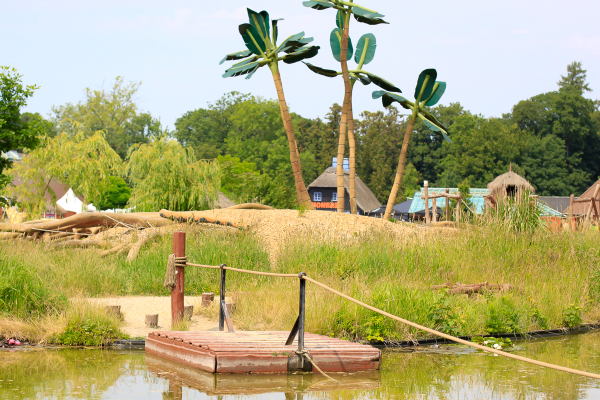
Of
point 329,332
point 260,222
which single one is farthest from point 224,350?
point 260,222

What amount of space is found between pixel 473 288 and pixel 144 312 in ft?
15.7

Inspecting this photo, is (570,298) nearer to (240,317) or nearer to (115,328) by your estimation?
(240,317)

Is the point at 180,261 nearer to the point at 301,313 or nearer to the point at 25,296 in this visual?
the point at 25,296

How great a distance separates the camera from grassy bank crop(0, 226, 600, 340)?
7656mm

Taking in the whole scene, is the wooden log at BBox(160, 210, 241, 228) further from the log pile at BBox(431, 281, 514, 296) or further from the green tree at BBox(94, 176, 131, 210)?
the green tree at BBox(94, 176, 131, 210)

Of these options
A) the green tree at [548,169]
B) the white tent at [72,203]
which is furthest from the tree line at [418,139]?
the white tent at [72,203]

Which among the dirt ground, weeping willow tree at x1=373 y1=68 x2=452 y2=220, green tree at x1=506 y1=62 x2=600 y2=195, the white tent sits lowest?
the dirt ground

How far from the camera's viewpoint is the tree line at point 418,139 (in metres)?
63.7

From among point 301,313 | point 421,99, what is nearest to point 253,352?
point 301,313

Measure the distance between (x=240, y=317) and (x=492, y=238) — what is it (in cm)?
531

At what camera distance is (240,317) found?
26.4ft

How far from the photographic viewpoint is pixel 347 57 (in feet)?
65.4

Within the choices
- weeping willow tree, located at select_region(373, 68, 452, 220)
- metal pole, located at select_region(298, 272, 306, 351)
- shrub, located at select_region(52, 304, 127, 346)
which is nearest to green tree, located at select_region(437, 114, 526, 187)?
weeping willow tree, located at select_region(373, 68, 452, 220)

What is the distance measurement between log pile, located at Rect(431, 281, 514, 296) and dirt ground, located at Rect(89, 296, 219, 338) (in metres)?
3.43
